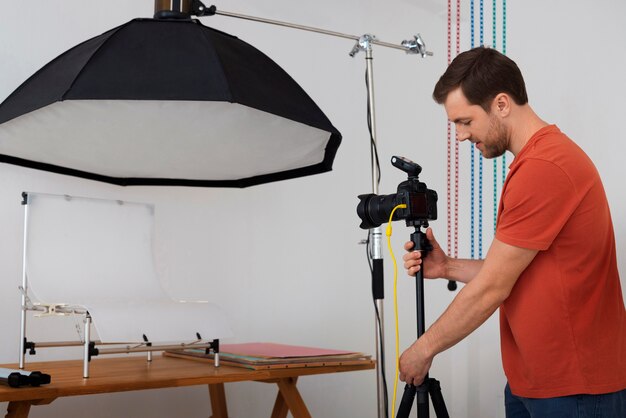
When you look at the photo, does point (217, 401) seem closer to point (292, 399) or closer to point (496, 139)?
point (292, 399)

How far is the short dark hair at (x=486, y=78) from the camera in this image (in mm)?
1668

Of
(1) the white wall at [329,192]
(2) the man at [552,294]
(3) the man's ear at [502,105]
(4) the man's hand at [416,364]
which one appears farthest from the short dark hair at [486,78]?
(1) the white wall at [329,192]

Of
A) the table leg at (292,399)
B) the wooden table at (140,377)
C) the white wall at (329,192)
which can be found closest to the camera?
the wooden table at (140,377)

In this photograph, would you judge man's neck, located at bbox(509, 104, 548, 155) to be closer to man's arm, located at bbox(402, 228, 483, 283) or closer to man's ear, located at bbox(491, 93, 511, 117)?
man's ear, located at bbox(491, 93, 511, 117)

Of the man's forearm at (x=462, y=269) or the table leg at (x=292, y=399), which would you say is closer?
the man's forearm at (x=462, y=269)

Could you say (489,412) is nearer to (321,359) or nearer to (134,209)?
(321,359)

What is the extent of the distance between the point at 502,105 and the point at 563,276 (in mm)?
398

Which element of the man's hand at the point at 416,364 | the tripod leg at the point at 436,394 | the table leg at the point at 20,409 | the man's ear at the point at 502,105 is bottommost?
the table leg at the point at 20,409

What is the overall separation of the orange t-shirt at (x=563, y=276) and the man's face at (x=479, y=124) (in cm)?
→ 13

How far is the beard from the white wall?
1.22m

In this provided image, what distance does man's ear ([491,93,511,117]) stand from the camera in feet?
5.50

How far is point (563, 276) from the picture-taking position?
1540 mm

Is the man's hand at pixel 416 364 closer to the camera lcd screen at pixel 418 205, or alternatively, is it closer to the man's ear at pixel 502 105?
the camera lcd screen at pixel 418 205

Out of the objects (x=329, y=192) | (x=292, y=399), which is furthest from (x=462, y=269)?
(x=329, y=192)
